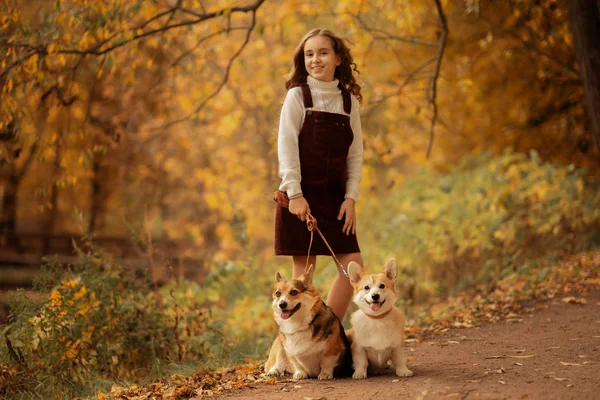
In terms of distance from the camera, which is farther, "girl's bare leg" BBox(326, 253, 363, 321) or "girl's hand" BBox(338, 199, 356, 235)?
"girl's bare leg" BBox(326, 253, 363, 321)

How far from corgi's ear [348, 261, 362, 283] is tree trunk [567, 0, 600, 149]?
12.7 ft

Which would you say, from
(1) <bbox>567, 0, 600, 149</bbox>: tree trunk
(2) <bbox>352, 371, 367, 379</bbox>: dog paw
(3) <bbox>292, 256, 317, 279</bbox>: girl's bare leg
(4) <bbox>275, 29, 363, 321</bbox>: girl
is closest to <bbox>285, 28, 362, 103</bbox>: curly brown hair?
(4) <bbox>275, 29, 363, 321</bbox>: girl

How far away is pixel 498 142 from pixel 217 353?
315 inches

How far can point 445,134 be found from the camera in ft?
46.4

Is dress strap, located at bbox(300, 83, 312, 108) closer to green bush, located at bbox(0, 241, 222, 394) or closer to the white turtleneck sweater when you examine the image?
the white turtleneck sweater

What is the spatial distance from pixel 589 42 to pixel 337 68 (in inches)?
129

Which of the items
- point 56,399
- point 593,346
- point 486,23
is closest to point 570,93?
point 486,23

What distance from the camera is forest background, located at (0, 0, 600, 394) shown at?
5801mm

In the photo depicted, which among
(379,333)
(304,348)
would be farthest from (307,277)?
(379,333)

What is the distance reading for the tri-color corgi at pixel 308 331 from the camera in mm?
3992

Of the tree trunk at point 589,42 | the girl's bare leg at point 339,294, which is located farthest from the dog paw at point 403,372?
the tree trunk at point 589,42

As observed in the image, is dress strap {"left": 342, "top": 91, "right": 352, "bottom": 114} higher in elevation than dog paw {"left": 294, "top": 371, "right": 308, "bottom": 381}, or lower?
higher

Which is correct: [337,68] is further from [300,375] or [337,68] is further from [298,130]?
[300,375]

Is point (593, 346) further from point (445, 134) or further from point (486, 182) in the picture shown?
point (445, 134)
